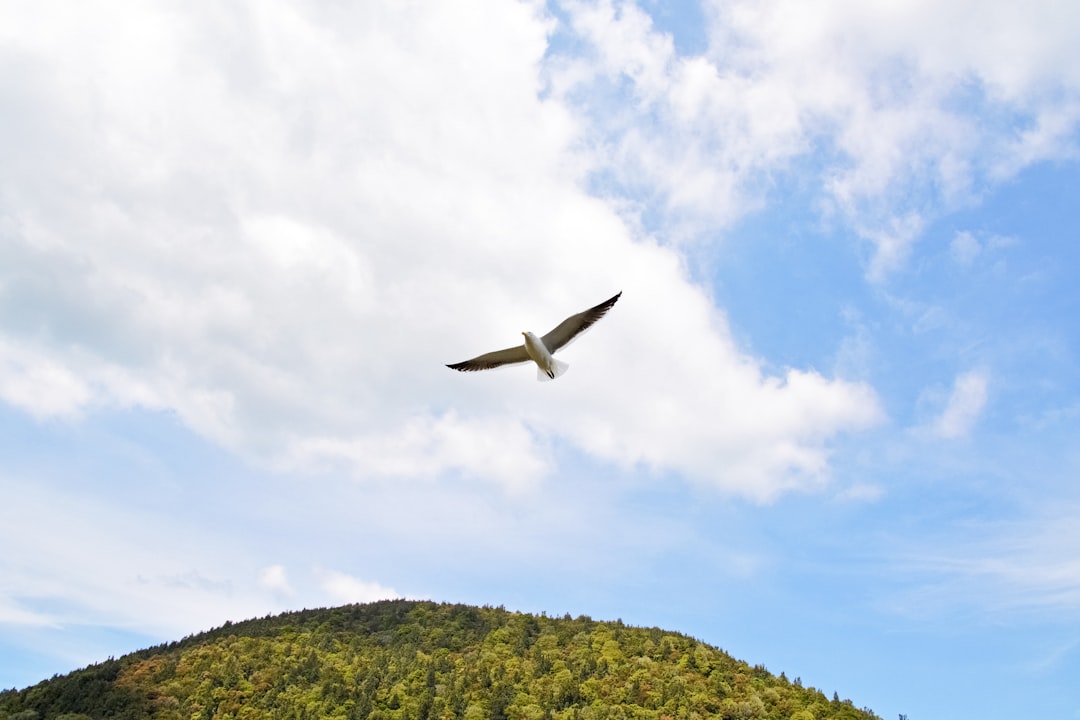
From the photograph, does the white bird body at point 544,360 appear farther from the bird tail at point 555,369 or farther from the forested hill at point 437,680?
the forested hill at point 437,680

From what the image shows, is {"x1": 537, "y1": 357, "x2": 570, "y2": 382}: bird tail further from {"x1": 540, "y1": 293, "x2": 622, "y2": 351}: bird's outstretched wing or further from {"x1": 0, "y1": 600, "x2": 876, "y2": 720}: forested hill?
{"x1": 0, "y1": 600, "x2": 876, "y2": 720}: forested hill

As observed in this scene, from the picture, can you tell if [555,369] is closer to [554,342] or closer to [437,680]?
[554,342]

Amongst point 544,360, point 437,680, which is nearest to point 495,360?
point 544,360

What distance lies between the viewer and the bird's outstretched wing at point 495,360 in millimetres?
19797

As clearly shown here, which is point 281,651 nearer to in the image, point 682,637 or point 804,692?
point 682,637

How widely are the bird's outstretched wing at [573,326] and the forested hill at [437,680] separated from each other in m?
35.0

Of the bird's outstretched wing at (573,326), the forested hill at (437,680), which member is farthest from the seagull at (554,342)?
the forested hill at (437,680)

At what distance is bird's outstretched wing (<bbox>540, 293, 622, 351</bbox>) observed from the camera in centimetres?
1909

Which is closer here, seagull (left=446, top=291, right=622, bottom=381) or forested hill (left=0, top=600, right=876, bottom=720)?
seagull (left=446, top=291, right=622, bottom=381)

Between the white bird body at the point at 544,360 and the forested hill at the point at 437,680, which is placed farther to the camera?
the forested hill at the point at 437,680

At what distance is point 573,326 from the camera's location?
1925 centimetres

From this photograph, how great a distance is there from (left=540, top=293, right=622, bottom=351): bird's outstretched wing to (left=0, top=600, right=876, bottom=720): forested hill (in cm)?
3502

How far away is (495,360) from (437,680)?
4219cm

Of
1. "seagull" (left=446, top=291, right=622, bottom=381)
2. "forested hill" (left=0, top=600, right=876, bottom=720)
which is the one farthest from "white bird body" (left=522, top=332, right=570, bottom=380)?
"forested hill" (left=0, top=600, right=876, bottom=720)
